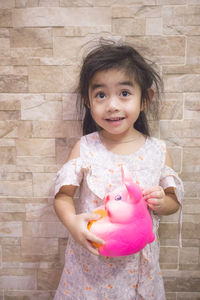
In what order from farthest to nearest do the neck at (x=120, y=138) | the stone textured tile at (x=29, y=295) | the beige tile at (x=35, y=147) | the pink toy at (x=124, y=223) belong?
the stone textured tile at (x=29, y=295) → the beige tile at (x=35, y=147) → the neck at (x=120, y=138) → the pink toy at (x=124, y=223)

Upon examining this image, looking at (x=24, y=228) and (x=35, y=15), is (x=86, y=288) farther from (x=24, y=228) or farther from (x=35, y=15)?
(x=35, y=15)

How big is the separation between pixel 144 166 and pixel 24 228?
1.81 feet

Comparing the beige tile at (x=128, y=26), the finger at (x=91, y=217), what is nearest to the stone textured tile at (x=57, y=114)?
the beige tile at (x=128, y=26)

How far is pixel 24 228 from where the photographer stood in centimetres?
106

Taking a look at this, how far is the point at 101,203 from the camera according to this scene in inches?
33.2

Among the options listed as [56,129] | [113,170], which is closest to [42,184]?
[56,129]

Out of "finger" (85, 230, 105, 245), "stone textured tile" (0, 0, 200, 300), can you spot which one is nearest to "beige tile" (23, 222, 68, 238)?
"stone textured tile" (0, 0, 200, 300)

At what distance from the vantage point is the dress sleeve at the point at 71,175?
0.83 m

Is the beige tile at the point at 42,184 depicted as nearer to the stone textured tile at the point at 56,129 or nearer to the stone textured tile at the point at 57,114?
the stone textured tile at the point at 57,114

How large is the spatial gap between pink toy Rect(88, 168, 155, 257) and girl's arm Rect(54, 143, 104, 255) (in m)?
0.03

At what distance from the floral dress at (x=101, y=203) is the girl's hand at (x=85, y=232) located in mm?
88

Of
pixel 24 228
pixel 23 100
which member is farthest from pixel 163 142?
pixel 24 228

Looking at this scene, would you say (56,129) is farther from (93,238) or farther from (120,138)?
(93,238)

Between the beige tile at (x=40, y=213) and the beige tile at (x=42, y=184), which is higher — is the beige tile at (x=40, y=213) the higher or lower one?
the lower one
